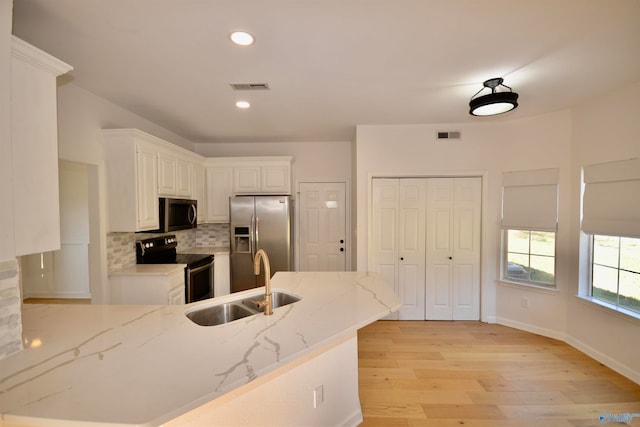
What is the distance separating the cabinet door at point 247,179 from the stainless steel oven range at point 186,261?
44.5 inches

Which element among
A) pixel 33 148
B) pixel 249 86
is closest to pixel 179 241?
pixel 249 86

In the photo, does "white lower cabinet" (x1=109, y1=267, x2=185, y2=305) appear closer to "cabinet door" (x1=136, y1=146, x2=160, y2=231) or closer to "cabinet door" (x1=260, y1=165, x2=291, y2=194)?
"cabinet door" (x1=136, y1=146, x2=160, y2=231)

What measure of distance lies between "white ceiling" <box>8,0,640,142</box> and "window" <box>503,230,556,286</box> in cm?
150

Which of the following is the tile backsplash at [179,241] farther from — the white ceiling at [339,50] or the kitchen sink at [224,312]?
the kitchen sink at [224,312]

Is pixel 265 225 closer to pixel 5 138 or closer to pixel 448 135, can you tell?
pixel 448 135

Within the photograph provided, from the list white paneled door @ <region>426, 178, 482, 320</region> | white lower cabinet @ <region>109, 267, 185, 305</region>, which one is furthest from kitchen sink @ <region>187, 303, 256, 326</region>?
white paneled door @ <region>426, 178, 482, 320</region>

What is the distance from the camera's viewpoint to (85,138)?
2568mm

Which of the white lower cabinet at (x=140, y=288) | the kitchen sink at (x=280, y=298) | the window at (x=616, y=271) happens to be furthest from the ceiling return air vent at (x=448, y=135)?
the white lower cabinet at (x=140, y=288)

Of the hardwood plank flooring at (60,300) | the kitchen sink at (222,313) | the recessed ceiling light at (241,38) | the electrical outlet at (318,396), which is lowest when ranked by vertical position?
the hardwood plank flooring at (60,300)

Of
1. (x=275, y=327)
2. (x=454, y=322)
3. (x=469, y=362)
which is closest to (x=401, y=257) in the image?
(x=454, y=322)

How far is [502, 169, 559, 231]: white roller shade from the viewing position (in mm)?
3161

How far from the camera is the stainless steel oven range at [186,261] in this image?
327cm

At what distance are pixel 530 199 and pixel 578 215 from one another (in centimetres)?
47

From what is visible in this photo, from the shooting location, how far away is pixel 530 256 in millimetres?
3369
